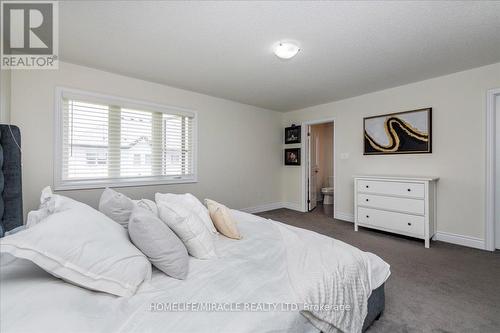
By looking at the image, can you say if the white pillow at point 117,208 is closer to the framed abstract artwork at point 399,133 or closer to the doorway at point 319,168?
the framed abstract artwork at point 399,133

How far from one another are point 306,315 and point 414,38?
2624 mm

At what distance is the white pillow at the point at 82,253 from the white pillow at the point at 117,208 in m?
0.38

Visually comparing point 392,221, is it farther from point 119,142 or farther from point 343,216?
point 119,142

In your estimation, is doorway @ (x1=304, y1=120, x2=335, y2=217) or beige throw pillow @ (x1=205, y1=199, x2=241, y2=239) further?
doorway @ (x1=304, y1=120, x2=335, y2=217)

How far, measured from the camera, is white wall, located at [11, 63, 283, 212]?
8.38 feet

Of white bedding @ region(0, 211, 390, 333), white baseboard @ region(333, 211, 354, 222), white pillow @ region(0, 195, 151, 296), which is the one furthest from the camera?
white baseboard @ region(333, 211, 354, 222)

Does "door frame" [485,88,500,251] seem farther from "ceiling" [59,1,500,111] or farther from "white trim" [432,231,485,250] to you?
"ceiling" [59,1,500,111]

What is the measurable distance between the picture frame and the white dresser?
1796mm

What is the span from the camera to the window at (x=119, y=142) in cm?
281

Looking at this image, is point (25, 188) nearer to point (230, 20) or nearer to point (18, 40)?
point (18, 40)

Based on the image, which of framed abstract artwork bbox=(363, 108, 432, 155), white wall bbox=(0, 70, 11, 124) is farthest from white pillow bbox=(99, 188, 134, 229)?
framed abstract artwork bbox=(363, 108, 432, 155)

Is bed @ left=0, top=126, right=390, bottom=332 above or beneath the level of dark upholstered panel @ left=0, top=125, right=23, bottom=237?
beneath

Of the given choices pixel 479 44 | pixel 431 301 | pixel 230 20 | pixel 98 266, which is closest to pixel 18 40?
pixel 230 20

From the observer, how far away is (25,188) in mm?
2551
